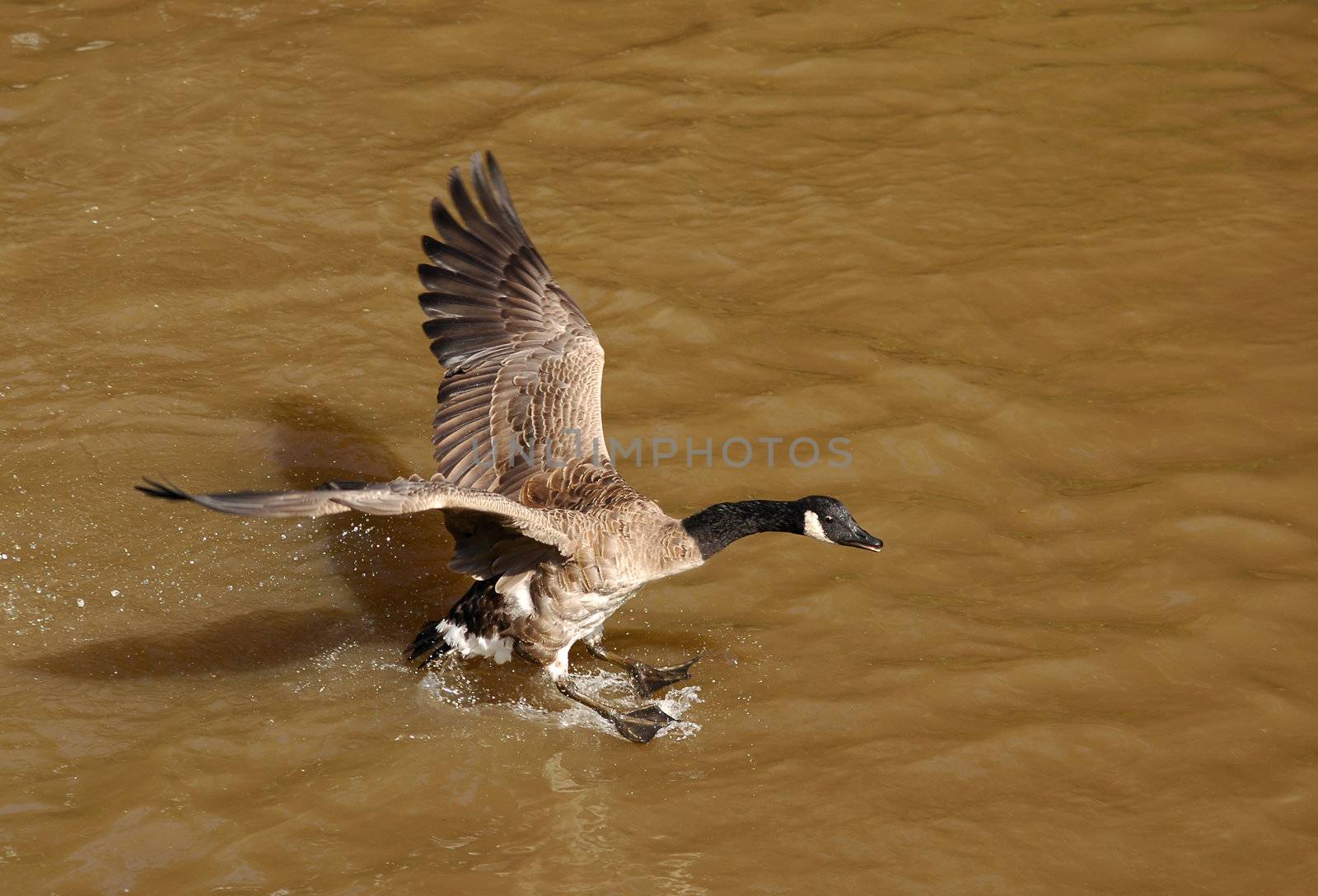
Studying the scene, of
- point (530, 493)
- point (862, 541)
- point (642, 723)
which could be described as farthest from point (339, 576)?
point (862, 541)

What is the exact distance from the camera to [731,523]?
16.6 ft

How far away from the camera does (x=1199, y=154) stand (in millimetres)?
8391

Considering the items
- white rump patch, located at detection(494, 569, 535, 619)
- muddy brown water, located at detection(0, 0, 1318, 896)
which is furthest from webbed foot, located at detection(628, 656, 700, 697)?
white rump patch, located at detection(494, 569, 535, 619)

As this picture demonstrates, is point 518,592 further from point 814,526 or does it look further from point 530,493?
point 814,526

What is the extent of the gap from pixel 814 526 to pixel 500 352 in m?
1.66

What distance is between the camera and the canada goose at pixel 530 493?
4930mm

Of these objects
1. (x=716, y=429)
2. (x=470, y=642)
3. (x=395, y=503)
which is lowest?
(x=470, y=642)

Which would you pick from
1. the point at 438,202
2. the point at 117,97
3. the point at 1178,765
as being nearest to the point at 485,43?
the point at 117,97

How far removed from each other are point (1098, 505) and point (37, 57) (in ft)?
24.0

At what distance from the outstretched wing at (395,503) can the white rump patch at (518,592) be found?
24 cm

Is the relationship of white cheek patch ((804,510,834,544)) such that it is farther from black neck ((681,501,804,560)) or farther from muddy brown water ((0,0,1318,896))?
muddy brown water ((0,0,1318,896))

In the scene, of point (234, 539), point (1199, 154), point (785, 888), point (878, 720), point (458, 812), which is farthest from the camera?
point (1199, 154)

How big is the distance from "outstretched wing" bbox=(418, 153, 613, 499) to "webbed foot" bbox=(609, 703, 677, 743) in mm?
1065

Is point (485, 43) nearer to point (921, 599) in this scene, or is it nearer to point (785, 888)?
point (921, 599)
